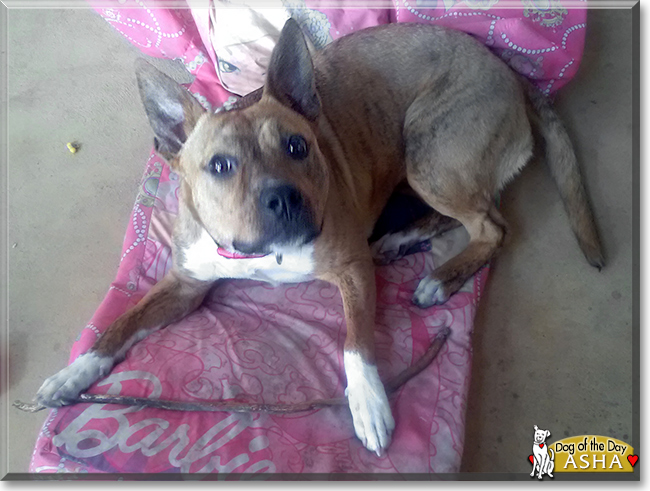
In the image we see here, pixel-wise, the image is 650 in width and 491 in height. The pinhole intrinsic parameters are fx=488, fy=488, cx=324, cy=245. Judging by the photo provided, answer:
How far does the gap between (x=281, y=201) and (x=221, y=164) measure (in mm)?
307

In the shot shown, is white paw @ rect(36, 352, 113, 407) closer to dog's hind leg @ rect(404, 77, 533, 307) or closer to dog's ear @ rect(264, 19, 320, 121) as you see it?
dog's ear @ rect(264, 19, 320, 121)

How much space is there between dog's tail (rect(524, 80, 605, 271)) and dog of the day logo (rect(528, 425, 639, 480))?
0.93 meters

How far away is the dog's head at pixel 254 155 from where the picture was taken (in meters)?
1.79

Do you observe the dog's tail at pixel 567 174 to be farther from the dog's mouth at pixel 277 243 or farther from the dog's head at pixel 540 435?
the dog's mouth at pixel 277 243

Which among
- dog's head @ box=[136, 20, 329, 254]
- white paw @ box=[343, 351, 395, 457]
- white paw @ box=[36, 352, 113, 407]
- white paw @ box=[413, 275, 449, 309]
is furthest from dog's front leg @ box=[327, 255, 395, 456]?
white paw @ box=[36, 352, 113, 407]

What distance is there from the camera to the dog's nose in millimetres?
1740

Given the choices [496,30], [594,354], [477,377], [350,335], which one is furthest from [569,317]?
[496,30]

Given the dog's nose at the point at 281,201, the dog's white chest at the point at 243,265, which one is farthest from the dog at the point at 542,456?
the dog's nose at the point at 281,201

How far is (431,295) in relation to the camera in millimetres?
2543

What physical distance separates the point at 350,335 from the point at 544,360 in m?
1.06

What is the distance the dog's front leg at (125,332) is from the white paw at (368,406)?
0.89 metres

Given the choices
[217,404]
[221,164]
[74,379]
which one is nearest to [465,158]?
[221,164]

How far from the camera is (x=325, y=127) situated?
94.8 inches

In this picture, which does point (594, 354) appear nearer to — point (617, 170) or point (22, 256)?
point (617, 170)
